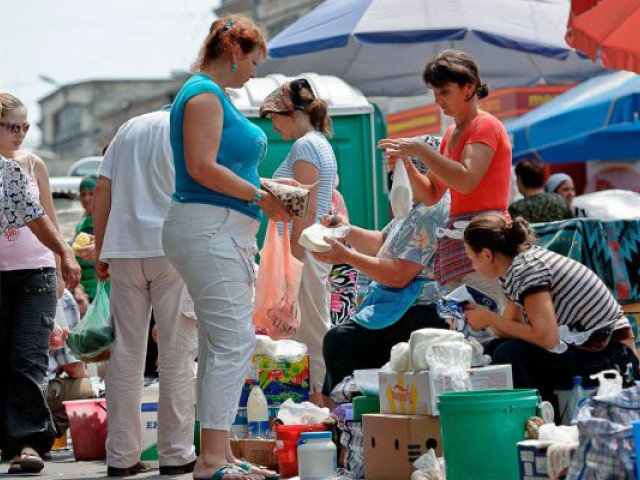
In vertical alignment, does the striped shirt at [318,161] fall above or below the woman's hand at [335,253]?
above

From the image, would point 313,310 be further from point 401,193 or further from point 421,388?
point 421,388

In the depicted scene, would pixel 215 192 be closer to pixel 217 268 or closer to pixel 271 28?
pixel 217 268

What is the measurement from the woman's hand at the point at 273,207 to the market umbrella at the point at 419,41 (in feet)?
18.8

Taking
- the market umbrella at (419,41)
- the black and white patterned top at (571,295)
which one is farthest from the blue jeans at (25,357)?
the market umbrella at (419,41)

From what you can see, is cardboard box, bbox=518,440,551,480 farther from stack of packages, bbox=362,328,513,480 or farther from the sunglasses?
the sunglasses

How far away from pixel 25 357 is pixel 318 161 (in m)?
1.96

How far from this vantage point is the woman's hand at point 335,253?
6152 mm

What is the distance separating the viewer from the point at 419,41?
1141 cm

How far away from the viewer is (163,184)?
6750mm

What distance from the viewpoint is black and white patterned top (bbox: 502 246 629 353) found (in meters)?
5.54

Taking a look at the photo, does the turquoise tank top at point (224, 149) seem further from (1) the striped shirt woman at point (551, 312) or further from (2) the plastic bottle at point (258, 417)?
(2) the plastic bottle at point (258, 417)

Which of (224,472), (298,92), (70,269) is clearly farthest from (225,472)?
(298,92)

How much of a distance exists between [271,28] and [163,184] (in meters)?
58.0

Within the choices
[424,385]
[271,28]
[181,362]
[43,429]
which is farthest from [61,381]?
[271,28]
